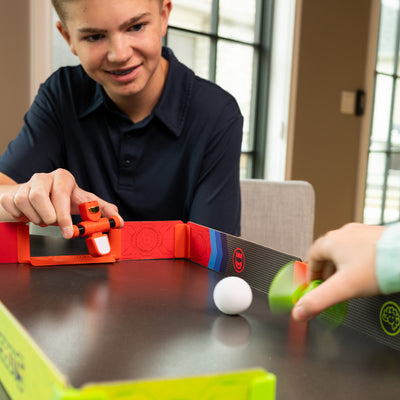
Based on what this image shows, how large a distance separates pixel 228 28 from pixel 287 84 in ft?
1.53

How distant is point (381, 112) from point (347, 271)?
3588mm

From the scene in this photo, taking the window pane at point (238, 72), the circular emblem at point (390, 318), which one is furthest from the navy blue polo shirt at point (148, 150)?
the window pane at point (238, 72)

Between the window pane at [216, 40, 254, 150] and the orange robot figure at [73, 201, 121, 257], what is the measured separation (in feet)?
6.23

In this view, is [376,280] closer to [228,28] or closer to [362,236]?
[362,236]

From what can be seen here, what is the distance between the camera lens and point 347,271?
51 centimetres

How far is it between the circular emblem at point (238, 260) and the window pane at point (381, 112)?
3183mm

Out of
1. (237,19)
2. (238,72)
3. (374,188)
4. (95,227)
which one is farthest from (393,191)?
(95,227)

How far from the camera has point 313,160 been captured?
310 centimetres

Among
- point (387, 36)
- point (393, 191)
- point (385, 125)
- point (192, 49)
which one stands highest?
point (387, 36)

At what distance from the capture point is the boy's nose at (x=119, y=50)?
3.45 feet

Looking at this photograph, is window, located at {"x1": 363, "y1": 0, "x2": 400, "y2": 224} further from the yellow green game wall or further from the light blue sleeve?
the yellow green game wall

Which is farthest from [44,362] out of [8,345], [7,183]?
[7,183]

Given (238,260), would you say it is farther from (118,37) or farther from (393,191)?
(393,191)

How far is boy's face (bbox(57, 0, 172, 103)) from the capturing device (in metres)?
1.01
